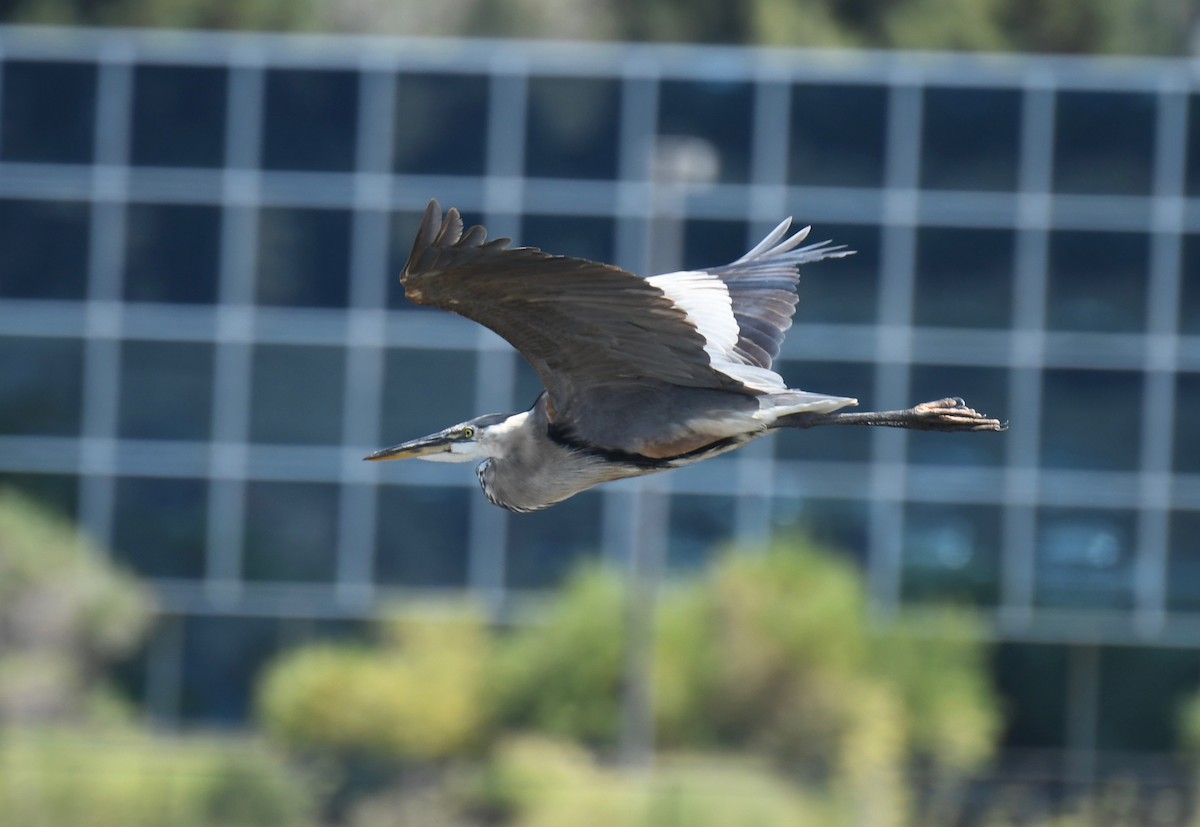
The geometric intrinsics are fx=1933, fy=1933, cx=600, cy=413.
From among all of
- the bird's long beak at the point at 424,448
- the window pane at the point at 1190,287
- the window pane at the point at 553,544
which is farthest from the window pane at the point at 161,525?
the bird's long beak at the point at 424,448

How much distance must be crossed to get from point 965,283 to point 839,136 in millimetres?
2069

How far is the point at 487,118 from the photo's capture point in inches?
823

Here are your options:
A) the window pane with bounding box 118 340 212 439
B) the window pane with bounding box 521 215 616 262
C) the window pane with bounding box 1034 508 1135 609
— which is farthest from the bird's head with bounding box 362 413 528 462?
the window pane with bounding box 1034 508 1135 609

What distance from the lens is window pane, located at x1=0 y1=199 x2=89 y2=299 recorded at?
2100 centimetres

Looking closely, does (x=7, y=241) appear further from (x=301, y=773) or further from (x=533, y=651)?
(x=301, y=773)

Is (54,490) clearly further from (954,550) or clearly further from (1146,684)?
(1146,684)

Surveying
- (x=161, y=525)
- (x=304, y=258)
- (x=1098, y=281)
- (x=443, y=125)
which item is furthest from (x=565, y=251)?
(x=1098, y=281)

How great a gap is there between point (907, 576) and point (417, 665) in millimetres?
5343

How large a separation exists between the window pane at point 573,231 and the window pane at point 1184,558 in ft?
21.8

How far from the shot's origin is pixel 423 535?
20.9 m

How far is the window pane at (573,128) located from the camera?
20.7 m

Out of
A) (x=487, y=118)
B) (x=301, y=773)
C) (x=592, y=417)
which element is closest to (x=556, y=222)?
(x=487, y=118)

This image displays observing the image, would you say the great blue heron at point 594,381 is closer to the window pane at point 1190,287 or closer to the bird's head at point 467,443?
the bird's head at point 467,443

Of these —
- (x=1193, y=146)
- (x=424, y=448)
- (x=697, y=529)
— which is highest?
(x=1193, y=146)
